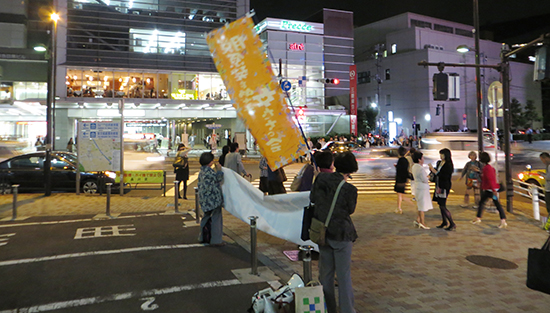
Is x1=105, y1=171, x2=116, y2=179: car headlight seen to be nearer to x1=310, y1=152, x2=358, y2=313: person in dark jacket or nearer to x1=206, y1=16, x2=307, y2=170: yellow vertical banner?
x1=206, y1=16, x2=307, y2=170: yellow vertical banner

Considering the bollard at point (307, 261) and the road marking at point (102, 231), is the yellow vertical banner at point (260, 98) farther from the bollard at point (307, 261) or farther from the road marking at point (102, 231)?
the road marking at point (102, 231)

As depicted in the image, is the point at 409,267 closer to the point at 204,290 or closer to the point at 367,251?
the point at 367,251

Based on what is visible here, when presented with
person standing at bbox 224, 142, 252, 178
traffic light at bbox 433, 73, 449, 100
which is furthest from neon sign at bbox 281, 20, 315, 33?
person standing at bbox 224, 142, 252, 178

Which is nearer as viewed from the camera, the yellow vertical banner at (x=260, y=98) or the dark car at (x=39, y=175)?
the yellow vertical banner at (x=260, y=98)

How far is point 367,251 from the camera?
6.66 m

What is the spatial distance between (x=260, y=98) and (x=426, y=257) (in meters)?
3.83

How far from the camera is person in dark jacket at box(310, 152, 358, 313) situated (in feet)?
12.6

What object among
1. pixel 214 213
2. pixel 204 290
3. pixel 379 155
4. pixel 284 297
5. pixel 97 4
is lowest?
pixel 204 290

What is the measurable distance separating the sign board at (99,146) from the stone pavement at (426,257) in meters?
2.23

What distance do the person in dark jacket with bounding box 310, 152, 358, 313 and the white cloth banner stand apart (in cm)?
214

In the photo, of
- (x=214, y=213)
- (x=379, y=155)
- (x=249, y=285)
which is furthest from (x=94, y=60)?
(x=249, y=285)

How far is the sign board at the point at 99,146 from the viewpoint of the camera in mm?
13125

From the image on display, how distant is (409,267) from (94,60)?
37932 millimetres

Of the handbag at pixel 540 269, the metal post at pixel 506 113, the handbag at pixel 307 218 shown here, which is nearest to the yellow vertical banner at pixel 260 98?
the handbag at pixel 307 218
